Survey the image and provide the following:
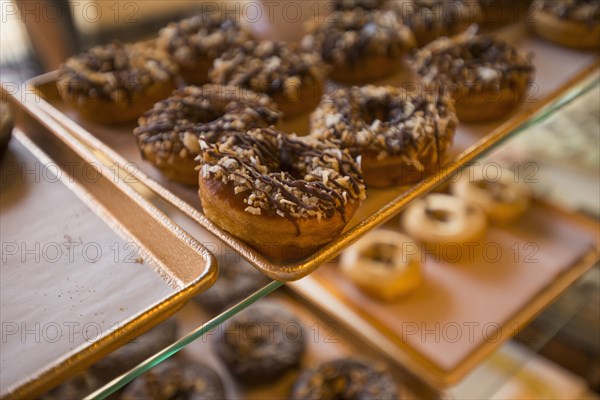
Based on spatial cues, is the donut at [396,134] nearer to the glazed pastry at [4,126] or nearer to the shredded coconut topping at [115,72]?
the shredded coconut topping at [115,72]

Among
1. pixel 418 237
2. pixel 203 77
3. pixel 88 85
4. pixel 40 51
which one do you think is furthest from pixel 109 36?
pixel 418 237

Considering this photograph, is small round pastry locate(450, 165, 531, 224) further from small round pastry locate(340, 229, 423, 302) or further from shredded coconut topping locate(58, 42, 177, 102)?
shredded coconut topping locate(58, 42, 177, 102)

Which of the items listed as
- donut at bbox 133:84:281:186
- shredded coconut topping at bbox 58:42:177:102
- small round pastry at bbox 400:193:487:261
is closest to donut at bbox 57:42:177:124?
shredded coconut topping at bbox 58:42:177:102

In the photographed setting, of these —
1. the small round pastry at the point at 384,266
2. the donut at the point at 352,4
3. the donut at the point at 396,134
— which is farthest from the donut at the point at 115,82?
the small round pastry at the point at 384,266

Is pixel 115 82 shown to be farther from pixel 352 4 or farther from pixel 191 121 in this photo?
pixel 352 4

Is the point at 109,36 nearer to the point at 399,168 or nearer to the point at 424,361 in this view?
the point at 399,168

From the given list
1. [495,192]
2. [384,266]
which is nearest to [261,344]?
[384,266]
